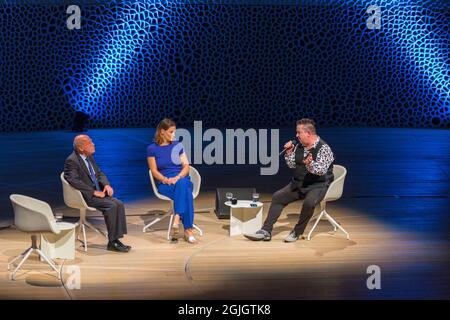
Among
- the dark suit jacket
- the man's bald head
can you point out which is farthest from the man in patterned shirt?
the man's bald head

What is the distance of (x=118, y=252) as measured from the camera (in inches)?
252

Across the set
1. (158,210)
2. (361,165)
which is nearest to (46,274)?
(158,210)

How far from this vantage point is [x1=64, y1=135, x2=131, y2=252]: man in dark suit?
6.40 metres

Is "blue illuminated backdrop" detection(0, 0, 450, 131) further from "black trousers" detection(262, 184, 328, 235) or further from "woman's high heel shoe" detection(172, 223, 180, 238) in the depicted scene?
"black trousers" detection(262, 184, 328, 235)

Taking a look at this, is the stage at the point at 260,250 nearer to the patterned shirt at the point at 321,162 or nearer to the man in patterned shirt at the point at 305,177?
the man in patterned shirt at the point at 305,177

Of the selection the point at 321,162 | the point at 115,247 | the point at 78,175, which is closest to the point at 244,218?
the point at 321,162

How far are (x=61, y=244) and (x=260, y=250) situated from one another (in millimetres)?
1714

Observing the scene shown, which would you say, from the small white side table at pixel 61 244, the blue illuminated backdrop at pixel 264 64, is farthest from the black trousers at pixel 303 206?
the blue illuminated backdrop at pixel 264 64

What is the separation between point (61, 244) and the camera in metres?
6.09

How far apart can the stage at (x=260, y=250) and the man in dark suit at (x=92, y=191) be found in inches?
8.0

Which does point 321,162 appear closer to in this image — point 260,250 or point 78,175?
point 260,250

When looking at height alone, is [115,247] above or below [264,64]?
below

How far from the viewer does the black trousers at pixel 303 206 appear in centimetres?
671

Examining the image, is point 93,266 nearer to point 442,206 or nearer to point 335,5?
point 442,206
